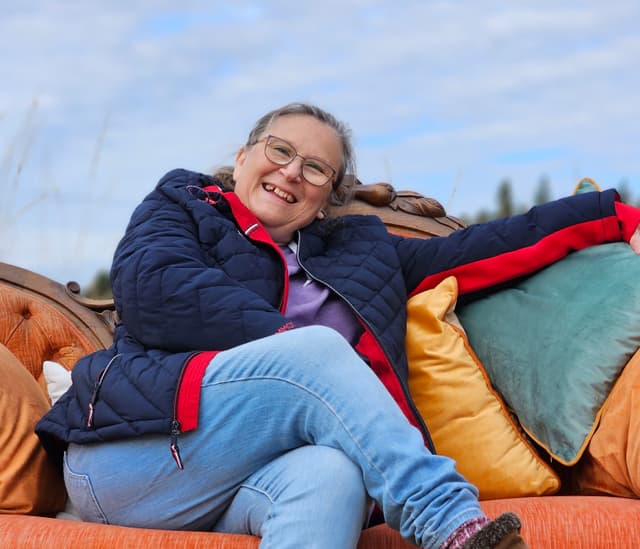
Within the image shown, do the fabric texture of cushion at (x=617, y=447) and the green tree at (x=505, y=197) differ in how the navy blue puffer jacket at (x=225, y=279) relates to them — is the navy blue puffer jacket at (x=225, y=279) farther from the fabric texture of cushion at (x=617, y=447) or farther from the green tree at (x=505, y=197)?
the green tree at (x=505, y=197)

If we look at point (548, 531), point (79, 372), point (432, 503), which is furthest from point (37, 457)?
point (548, 531)

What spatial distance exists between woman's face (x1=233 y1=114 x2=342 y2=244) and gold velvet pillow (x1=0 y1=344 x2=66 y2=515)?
703mm

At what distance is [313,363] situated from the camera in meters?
1.67

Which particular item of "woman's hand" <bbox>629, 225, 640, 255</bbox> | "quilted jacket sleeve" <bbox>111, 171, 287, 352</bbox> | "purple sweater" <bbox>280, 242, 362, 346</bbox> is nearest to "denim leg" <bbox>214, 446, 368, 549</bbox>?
"quilted jacket sleeve" <bbox>111, 171, 287, 352</bbox>

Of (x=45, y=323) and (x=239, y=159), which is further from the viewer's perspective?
(x=45, y=323)

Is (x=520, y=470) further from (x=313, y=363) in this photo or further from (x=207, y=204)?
(x=207, y=204)

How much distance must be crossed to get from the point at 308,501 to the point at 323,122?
1143mm

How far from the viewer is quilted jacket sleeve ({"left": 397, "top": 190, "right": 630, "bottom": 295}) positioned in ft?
7.73

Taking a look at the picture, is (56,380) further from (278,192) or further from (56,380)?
(278,192)

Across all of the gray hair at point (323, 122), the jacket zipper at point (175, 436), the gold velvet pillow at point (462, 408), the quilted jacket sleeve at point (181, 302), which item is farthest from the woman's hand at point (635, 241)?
the jacket zipper at point (175, 436)

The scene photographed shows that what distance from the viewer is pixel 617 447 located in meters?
2.06

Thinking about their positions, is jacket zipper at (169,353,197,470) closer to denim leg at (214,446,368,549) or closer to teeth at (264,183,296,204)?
denim leg at (214,446,368,549)

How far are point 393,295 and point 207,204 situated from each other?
1.67ft

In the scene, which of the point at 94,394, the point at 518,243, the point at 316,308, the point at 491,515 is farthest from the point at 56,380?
the point at 518,243
